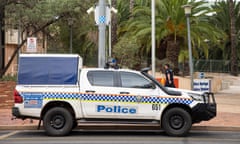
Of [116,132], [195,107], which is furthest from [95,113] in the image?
[195,107]

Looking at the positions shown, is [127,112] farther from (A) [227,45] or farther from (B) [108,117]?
(A) [227,45]

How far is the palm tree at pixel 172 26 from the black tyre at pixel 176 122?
1971 cm

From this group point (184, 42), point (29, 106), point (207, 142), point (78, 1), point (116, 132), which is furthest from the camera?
point (184, 42)

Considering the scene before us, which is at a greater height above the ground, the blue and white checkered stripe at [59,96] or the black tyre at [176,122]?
the blue and white checkered stripe at [59,96]

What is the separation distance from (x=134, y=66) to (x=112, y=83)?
56.1 feet

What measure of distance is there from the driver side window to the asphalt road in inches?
54.1

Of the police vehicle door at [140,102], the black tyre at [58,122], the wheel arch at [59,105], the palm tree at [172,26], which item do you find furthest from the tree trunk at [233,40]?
the black tyre at [58,122]

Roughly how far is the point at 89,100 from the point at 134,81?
133 cm

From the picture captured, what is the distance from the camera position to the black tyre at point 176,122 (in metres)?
13.2

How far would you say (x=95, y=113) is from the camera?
43.2 feet

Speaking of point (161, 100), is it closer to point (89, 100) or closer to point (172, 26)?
point (89, 100)

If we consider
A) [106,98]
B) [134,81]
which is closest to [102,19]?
[134,81]

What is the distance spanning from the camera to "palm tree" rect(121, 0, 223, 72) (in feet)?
107

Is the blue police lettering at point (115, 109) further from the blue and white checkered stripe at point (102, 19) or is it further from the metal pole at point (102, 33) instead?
the blue and white checkered stripe at point (102, 19)
